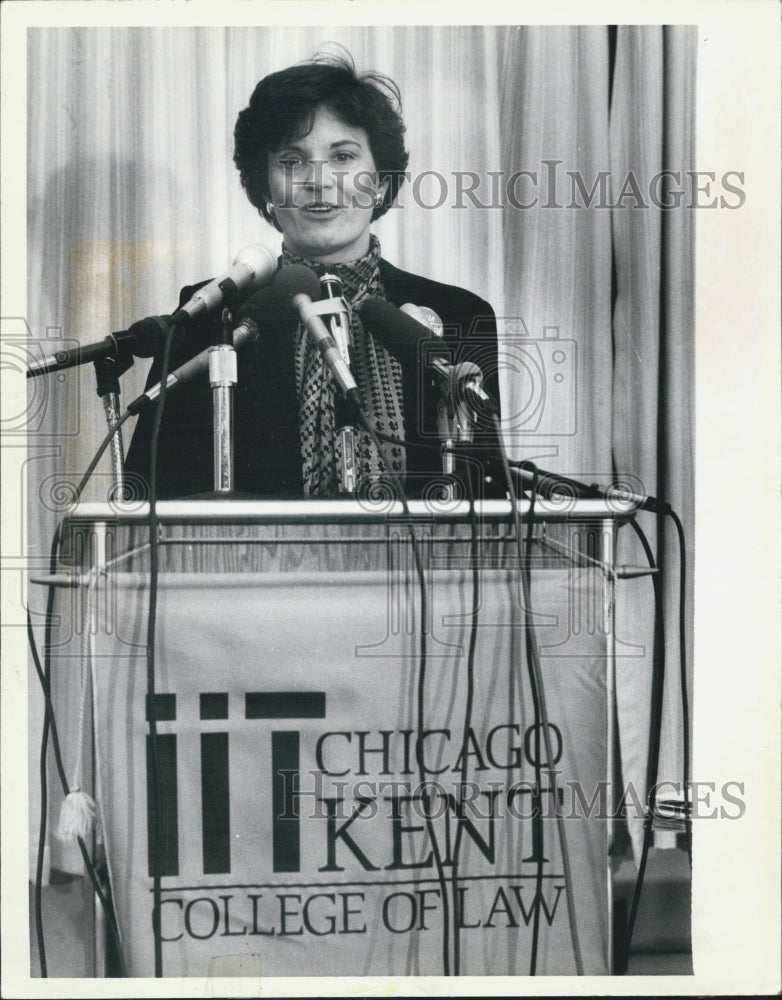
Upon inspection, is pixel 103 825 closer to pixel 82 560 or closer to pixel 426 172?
pixel 82 560

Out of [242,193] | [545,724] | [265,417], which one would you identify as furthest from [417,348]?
[545,724]

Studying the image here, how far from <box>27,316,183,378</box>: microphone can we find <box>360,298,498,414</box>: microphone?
1.20 ft

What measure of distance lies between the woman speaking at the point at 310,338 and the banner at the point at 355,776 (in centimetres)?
22

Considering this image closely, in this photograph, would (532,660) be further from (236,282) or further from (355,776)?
(236,282)

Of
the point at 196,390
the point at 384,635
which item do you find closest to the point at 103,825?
the point at 384,635

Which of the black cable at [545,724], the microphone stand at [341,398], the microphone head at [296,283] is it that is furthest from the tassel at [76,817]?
the microphone head at [296,283]

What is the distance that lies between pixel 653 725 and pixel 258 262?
3.55ft

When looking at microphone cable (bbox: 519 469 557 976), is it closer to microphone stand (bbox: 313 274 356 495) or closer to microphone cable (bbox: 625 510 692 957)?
microphone cable (bbox: 625 510 692 957)

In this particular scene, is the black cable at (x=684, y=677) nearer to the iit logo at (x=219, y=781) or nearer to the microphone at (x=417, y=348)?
the microphone at (x=417, y=348)

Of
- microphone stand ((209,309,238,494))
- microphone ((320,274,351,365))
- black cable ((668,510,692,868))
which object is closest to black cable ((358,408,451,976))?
microphone ((320,274,351,365))

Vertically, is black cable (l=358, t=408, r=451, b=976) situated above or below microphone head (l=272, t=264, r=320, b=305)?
below

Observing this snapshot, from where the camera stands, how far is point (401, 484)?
4.86ft

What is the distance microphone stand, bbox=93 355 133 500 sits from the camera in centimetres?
150

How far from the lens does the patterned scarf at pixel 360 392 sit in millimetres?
1496
